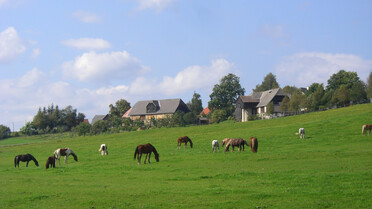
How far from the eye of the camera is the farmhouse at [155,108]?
423ft

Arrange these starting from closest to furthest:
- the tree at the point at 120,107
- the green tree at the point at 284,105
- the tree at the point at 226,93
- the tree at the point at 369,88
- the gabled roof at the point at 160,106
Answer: the tree at the point at 369,88, the green tree at the point at 284,105, the tree at the point at 226,93, the gabled roof at the point at 160,106, the tree at the point at 120,107

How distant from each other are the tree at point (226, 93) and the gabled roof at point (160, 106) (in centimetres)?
1161

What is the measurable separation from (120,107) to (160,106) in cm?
1882

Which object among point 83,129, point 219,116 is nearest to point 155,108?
point 219,116

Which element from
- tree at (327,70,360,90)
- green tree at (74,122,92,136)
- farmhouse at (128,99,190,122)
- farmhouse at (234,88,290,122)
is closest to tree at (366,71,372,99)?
tree at (327,70,360,90)

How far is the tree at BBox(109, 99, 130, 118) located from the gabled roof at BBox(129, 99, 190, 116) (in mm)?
10268

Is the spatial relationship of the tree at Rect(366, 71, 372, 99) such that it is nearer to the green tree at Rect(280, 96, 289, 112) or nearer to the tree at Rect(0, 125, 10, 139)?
the green tree at Rect(280, 96, 289, 112)

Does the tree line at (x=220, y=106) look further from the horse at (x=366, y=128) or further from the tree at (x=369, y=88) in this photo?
the horse at (x=366, y=128)

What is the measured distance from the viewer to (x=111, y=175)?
79.7ft

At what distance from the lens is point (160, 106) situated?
132 m

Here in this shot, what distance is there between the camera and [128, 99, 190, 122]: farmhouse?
128875 mm

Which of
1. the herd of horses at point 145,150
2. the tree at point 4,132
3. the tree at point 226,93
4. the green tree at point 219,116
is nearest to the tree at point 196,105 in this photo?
the tree at point 226,93

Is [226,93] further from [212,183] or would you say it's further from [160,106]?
[212,183]

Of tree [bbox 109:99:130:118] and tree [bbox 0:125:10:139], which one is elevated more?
tree [bbox 109:99:130:118]
